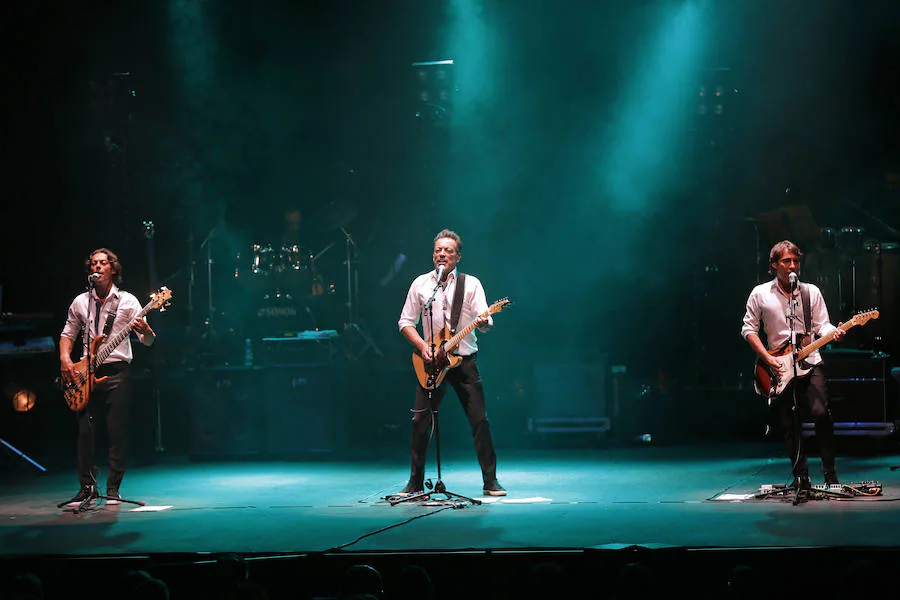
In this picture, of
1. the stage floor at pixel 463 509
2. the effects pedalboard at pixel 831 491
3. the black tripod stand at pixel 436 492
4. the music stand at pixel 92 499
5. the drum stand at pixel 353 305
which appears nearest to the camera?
the stage floor at pixel 463 509

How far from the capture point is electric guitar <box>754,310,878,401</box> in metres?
7.55

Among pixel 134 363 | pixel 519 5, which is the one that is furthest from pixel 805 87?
pixel 134 363

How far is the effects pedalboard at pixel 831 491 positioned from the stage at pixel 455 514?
96 mm

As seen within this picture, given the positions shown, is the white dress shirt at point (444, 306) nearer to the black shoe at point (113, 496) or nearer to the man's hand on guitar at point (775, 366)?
the man's hand on guitar at point (775, 366)

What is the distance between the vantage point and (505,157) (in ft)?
41.5

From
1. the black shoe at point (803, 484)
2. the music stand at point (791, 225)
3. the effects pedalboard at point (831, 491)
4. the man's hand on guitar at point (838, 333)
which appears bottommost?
the effects pedalboard at point (831, 491)

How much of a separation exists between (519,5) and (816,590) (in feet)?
27.5

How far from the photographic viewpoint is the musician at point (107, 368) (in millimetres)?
8266

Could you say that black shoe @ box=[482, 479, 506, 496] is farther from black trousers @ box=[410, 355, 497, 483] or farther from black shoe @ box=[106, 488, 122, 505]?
black shoe @ box=[106, 488, 122, 505]

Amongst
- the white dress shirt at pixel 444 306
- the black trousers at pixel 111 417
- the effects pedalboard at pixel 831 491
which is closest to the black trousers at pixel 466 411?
the white dress shirt at pixel 444 306

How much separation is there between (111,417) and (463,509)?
9.20 feet

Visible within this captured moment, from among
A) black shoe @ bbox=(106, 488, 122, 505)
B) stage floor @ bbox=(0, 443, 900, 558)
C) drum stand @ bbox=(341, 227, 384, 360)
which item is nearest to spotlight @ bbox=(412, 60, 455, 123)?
drum stand @ bbox=(341, 227, 384, 360)

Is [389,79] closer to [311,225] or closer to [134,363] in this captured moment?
[311,225]

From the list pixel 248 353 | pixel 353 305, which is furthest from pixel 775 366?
pixel 353 305
